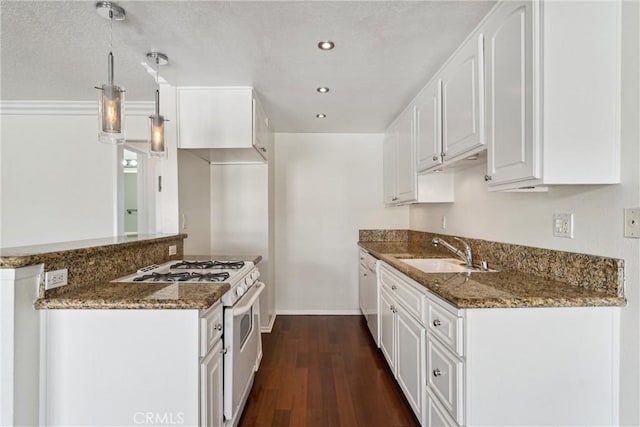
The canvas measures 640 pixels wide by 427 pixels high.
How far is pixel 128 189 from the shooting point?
5.38 meters

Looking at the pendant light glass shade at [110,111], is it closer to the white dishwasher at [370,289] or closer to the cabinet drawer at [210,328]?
the cabinet drawer at [210,328]

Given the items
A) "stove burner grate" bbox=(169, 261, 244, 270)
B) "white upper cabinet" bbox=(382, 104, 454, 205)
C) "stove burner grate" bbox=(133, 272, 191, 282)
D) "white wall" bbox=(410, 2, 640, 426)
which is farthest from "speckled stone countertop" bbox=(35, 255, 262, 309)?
"white upper cabinet" bbox=(382, 104, 454, 205)

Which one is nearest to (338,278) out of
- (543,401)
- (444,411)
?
(444,411)

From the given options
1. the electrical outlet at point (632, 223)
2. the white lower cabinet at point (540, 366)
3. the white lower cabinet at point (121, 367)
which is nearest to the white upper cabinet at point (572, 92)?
the electrical outlet at point (632, 223)

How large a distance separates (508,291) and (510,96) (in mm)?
863

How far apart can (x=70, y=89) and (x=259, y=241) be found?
7.35ft

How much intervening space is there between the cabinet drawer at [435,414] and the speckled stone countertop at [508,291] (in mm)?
542

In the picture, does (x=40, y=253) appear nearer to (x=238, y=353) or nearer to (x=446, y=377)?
(x=238, y=353)

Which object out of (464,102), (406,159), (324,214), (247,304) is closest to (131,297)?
(247,304)

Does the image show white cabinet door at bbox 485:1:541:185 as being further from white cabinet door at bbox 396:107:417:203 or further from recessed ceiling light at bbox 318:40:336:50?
white cabinet door at bbox 396:107:417:203

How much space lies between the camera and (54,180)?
10.2 feet

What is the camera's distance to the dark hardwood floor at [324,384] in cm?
193

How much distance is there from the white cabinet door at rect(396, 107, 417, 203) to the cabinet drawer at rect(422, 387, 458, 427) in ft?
5.10

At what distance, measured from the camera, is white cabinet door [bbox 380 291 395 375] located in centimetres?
227
